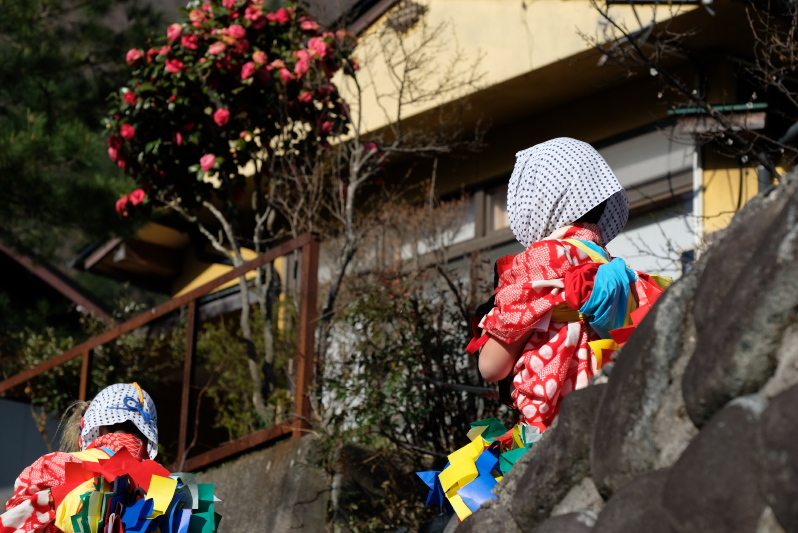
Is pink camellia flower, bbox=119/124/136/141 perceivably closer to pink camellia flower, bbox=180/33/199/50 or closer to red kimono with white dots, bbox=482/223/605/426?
pink camellia flower, bbox=180/33/199/50

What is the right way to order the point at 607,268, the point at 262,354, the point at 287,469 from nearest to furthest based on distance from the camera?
1. the point at 607,268
2. the point at 287,469
3. the point at 262,354

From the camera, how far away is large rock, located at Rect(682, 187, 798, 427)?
5.60 feet

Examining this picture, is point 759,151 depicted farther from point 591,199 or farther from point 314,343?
point 591,199

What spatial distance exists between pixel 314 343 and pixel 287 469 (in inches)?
30.9

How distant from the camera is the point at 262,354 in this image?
7.53 meters

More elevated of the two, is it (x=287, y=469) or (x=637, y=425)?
(x=287, y=469)

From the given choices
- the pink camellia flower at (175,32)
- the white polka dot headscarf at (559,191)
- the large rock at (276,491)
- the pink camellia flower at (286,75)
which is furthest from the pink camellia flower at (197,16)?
the white polka dot headscarf at (559,191)

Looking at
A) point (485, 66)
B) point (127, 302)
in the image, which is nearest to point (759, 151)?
point (485, 66)

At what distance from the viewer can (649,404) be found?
195cm

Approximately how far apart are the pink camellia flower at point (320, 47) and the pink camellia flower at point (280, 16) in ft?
1.46

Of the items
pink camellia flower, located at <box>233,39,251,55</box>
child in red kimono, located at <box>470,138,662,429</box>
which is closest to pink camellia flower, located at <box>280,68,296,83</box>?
pink camellia flower, located at <box>233,39,251,55</box>

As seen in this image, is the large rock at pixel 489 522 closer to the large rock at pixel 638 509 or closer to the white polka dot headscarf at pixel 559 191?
the large rock at pixel 638 509

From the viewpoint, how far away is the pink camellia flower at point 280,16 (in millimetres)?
7797

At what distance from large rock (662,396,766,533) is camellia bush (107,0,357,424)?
576 cm
